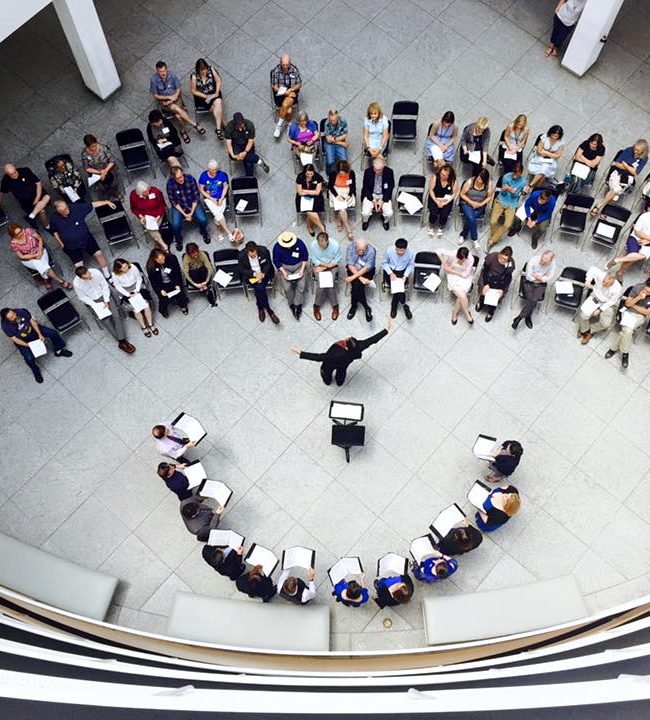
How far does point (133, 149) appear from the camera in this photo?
33.8 feet

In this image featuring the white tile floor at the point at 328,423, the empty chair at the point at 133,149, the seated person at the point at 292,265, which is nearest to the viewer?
the white tile floor at the point at 328,423

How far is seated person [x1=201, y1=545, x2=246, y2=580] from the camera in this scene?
7656mm

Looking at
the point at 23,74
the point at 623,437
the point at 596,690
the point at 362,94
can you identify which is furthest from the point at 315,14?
the point at 596,690

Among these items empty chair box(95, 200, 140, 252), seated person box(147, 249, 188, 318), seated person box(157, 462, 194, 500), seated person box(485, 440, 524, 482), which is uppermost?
empty chair box(95, 200, 140, 252)

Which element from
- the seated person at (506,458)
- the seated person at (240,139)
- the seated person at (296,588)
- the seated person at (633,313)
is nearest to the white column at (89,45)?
the seated person at (240,139)

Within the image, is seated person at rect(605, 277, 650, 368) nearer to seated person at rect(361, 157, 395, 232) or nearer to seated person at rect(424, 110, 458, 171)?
seated person at rect(424, 110, 458, 171)

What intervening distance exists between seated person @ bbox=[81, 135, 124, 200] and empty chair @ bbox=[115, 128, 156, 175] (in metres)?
0.21

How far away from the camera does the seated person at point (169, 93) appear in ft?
34.4

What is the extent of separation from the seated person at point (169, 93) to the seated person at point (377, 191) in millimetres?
2860

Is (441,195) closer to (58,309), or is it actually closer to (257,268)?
(257,268)

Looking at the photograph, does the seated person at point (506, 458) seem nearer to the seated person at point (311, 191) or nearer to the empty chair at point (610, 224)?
the empty chair at point (610, 224)

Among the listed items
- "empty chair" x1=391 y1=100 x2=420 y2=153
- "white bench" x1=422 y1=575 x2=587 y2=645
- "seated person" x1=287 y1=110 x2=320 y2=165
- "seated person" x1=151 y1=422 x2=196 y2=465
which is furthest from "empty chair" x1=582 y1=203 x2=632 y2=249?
"seated person" x1=151 y1=422 x2=196 y2=465

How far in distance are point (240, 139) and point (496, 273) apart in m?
3.84

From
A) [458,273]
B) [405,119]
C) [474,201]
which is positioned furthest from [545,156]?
[458,273]
